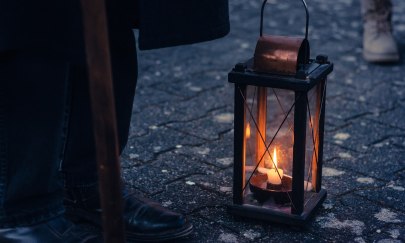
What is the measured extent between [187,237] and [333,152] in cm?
101

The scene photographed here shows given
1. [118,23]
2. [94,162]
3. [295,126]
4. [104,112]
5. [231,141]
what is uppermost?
[118,23]

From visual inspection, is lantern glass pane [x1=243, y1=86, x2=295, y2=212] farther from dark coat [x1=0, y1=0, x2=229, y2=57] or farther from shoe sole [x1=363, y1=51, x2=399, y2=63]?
shoe sole [x1=363, y1=51, x2=399, y2=63]

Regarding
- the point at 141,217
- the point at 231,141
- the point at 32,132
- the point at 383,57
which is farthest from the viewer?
the point at 383,57

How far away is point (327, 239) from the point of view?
221 cm

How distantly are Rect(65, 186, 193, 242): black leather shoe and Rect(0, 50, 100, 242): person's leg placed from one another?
0.78ft

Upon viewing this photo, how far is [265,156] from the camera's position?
2271 mm

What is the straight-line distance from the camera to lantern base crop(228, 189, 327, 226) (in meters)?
2.19

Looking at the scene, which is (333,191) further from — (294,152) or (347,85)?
(347,85)

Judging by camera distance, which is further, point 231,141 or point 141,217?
point 231,141

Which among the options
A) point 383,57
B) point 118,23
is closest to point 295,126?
point 118,23

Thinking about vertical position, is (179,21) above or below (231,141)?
above

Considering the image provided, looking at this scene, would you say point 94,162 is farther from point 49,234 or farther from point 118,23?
point 118,23

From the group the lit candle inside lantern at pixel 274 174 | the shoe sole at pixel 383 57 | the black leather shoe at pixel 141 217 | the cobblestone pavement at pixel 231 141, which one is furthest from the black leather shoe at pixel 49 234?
the shoe sole at pixel 383 57

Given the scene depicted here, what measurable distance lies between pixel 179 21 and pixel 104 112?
53cm
